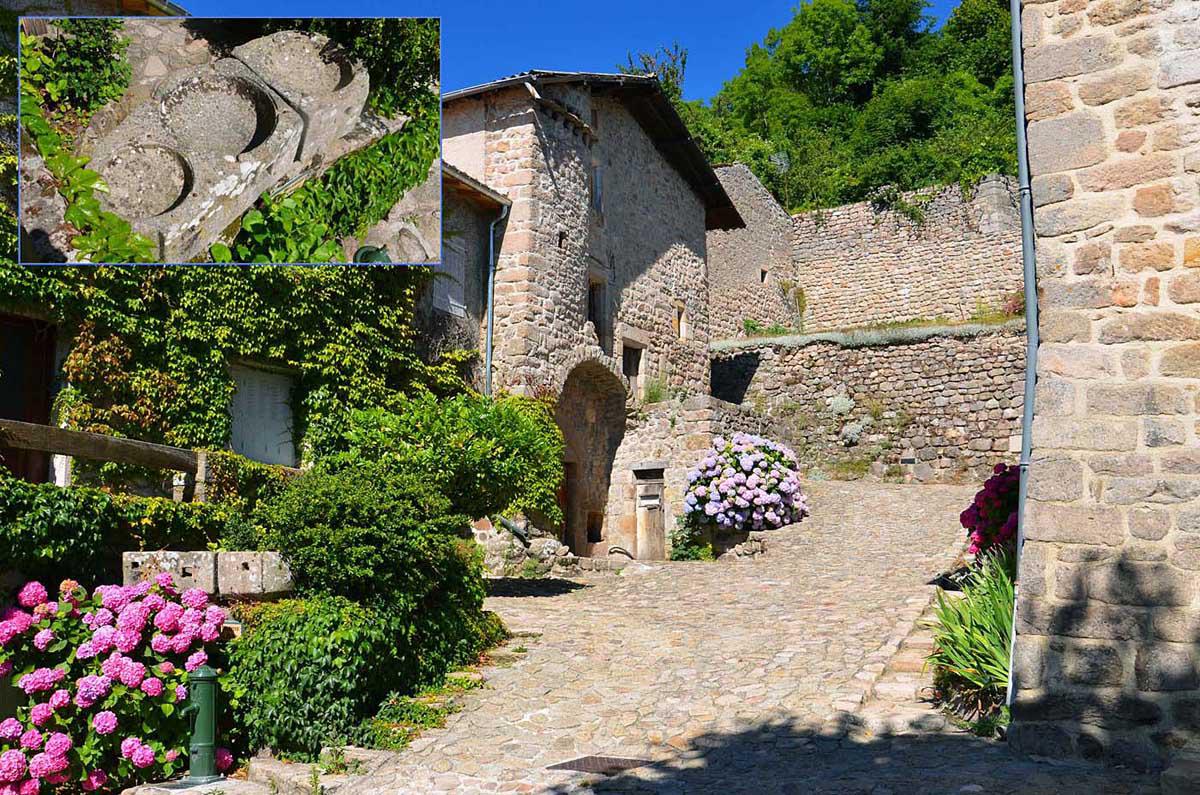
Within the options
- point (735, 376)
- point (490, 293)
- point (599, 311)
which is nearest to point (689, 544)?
point (599, 311)

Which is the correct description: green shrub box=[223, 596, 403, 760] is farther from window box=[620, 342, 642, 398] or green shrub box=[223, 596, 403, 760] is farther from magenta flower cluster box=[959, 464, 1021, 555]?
window box=[620, 342, 642, 398]

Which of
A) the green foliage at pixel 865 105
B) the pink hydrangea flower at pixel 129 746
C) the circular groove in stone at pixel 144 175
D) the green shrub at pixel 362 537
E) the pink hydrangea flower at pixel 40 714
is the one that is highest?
the green foliage at pixel 865 105

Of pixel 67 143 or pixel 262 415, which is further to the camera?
pixel 262 415

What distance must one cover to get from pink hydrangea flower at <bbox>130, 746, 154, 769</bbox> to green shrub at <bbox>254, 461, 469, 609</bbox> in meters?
1.36

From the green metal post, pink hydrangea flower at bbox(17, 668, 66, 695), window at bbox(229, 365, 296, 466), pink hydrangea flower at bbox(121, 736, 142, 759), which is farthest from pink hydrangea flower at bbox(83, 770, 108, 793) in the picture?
window at bbox(229, 365, 296, 466)

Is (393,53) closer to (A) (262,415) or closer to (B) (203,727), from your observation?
(A) (262,415)

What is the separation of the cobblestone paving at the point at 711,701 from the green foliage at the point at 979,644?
0.33 metres

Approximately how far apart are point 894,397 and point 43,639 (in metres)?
14.5

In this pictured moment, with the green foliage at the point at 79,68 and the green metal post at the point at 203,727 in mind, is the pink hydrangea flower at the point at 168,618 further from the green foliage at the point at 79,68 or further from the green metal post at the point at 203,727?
the green foliage at the point at 79,68

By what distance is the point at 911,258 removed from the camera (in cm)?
2338

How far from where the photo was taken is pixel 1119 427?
467 cm

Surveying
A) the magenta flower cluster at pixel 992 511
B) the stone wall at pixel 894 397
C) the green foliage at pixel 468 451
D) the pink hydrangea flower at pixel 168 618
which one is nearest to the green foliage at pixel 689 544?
the stone wall at pixel 894 397

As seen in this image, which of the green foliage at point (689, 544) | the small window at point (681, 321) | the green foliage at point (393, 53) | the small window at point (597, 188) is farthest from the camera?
the small window at point (681, 321)

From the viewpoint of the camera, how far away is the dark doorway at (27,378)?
26.9 ft
